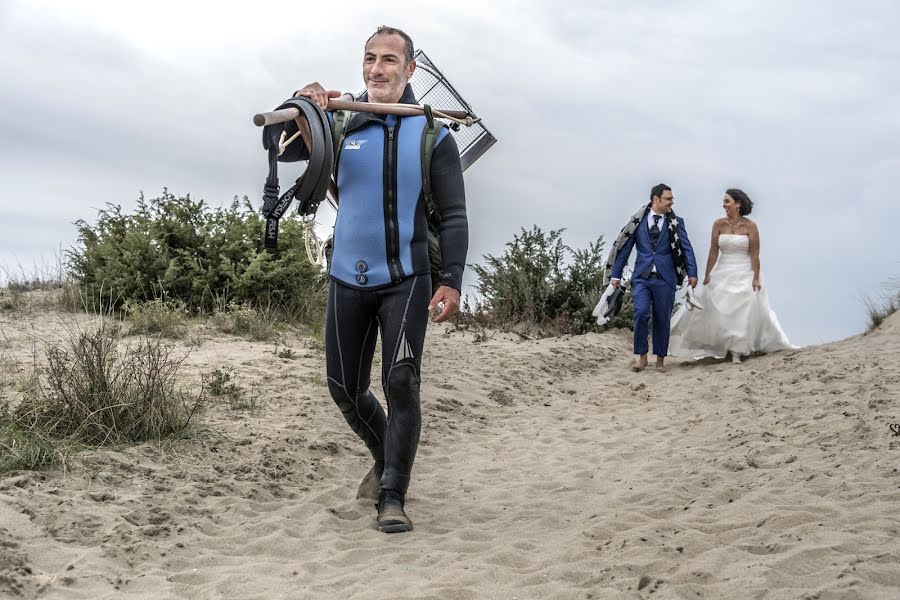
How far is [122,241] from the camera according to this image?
40.8 feet

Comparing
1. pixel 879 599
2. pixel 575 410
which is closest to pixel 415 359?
pixel 879 599

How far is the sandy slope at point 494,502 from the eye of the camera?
4602 millimetres

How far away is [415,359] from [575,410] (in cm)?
538

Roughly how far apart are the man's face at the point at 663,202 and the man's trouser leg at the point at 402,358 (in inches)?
289

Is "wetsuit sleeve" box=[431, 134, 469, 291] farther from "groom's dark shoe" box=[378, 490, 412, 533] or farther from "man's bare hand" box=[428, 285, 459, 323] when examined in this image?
"groom's dark shoe" box=[378, 490, 412, 533]

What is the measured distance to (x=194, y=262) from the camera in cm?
1184

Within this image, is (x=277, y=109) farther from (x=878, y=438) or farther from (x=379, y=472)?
(x=878, y=438)

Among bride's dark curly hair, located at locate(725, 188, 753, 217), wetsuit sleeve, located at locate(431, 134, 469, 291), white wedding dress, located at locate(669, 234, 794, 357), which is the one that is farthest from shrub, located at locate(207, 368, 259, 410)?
bride's dark curly hair, located at locate(725, 188, 753, 217)

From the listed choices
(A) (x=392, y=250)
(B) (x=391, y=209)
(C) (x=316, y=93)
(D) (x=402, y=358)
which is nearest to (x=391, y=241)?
(A) (x=392, y=250)

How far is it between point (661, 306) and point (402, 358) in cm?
746

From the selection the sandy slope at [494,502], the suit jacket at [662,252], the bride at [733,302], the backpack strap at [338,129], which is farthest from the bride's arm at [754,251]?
the backpack strap at [338,129]

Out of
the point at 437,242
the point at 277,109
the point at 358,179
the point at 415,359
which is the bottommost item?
the point at 415,359

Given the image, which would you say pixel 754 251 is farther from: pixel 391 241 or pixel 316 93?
pixel 316 93

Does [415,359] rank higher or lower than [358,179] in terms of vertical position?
lower
